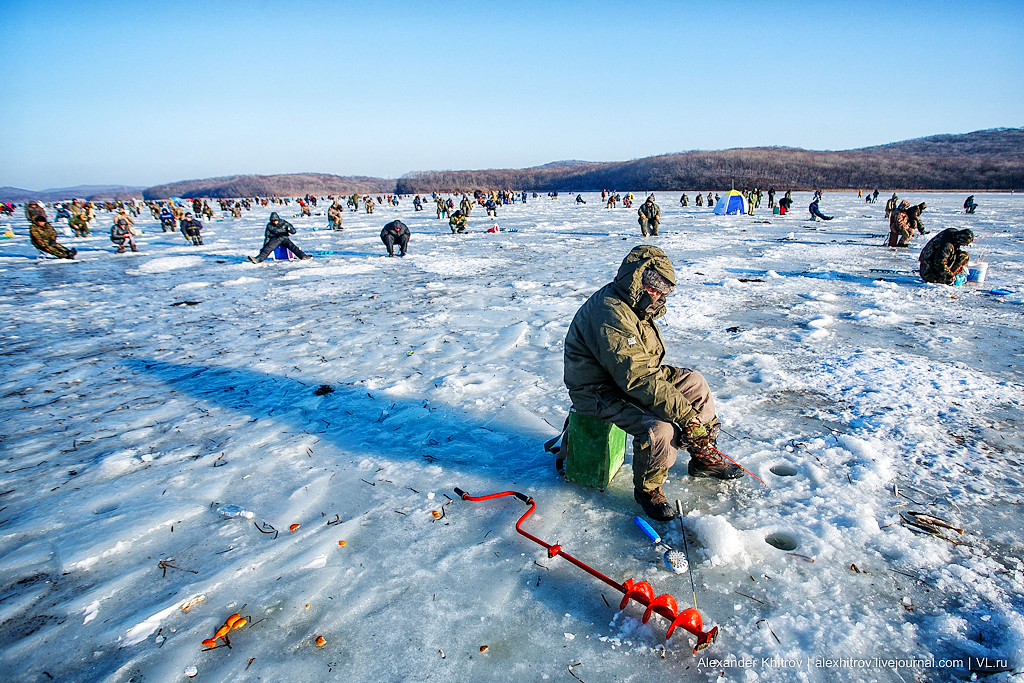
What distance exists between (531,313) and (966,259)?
28.0 feet

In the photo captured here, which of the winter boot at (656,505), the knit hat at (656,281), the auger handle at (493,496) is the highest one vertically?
the knit hat at (656,281)

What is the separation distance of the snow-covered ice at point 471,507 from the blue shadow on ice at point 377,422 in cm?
3

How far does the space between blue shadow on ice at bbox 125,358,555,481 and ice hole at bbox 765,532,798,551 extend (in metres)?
1.44

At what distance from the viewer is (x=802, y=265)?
1183 centimetres

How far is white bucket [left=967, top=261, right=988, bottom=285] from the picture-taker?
8859 millimetres

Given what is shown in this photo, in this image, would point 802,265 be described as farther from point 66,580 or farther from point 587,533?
point 66,580

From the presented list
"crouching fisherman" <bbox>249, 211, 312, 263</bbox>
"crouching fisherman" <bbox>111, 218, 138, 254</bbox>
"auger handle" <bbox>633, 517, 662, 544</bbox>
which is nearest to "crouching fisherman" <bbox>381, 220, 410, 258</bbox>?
"crouching fisherman" <bbox>249, 211, 312, 263</bbox>

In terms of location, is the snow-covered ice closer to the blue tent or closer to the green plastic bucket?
the green plastic bucket

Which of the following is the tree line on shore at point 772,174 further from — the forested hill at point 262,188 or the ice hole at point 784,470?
the ice hole at point 784,470

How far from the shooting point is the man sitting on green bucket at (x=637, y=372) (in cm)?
274

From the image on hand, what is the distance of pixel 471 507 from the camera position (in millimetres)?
3139

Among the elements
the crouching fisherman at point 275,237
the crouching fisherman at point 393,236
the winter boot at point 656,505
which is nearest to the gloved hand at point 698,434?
the winter boot at point 656,505

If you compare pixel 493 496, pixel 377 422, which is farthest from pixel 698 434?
pixel 377 422

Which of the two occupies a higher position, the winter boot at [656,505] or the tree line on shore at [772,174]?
the tree line on shore at [772,174]
